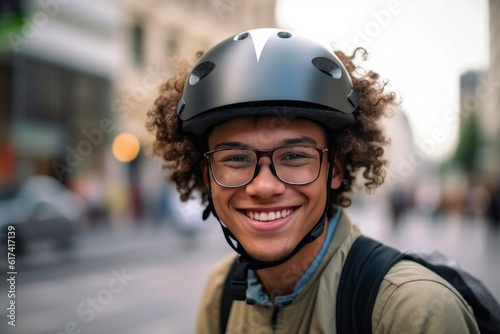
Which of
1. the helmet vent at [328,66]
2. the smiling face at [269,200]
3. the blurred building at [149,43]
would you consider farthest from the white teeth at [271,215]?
the blurred building at [149,43]

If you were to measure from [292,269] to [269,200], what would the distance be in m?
0.32

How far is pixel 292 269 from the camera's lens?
202cm

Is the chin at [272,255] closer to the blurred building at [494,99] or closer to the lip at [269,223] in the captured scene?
the lip at [269,223]

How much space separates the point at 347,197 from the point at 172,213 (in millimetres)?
17659

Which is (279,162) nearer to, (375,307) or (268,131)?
(268,131)

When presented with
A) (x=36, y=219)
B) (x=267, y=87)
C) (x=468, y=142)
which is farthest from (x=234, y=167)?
(x=468, y=142)

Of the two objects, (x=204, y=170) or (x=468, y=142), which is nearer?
(x=204, y=170)

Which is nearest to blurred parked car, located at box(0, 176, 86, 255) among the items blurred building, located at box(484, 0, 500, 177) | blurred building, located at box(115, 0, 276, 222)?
blurred building, located at box(115, 0, 276, 222)

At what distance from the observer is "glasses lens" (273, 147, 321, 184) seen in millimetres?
1934

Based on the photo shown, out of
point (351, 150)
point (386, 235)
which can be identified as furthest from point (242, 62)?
point (386, 235)

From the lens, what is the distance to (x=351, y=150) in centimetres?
226

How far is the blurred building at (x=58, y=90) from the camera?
56.1 feet

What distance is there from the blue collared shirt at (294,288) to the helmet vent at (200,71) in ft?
2.80

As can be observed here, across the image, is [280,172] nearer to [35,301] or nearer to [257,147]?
[257,147]
